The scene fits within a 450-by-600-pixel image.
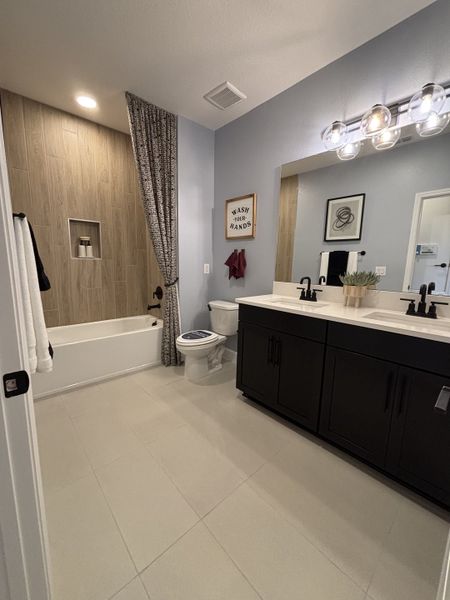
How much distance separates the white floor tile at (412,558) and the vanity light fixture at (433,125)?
83.2 inches

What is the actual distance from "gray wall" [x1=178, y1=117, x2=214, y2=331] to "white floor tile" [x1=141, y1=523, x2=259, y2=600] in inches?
80.1

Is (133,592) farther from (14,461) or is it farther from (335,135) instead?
Result: (335,135)

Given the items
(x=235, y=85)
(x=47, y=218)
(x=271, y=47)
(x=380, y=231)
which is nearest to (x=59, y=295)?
(x=47, y=218)

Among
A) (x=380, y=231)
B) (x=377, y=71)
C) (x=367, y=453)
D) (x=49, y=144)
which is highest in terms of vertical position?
(x=377, y=71)

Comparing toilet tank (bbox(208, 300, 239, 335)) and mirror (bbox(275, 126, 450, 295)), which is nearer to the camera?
mirror (bbox(275, 126, 450, 295))

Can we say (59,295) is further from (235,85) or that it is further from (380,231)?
(380,231)

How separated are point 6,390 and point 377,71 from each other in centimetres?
260

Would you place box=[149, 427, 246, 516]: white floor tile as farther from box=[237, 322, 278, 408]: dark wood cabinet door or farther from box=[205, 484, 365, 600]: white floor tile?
box=[237, 322, 278, 408]: dark wood cabinet door

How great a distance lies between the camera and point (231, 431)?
180cm

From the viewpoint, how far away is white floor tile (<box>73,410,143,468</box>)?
157cm

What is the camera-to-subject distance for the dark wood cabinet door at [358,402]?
136 cm

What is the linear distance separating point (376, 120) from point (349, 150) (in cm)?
22

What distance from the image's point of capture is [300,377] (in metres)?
1.73

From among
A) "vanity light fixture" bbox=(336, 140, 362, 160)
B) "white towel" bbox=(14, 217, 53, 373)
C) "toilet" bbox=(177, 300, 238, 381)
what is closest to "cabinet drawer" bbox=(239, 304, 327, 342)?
"toilet" bbox=(177, 300, 238, 381)
